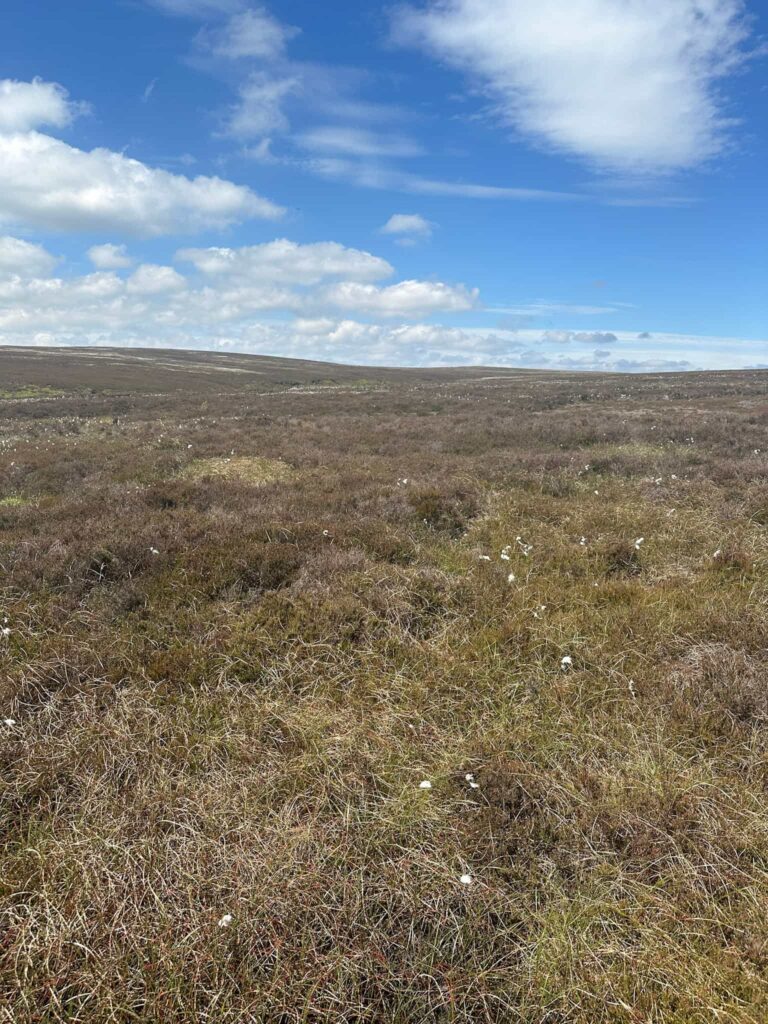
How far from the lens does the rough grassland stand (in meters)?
2.68

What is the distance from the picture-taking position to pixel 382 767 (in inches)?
159

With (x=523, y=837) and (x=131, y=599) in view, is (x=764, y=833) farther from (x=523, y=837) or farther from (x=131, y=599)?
(x=131, y=599)

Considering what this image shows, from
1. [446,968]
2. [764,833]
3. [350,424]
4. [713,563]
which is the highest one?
[350,424]

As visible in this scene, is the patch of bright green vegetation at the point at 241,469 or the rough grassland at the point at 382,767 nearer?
the rough grassland at the point at 382,767

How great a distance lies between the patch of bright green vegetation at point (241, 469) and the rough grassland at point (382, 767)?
331 cm

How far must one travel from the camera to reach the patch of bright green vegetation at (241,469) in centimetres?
1300

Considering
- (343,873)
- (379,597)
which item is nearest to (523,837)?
(343,873)

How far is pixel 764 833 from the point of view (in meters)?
3.38

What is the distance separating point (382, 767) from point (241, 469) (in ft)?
36.3

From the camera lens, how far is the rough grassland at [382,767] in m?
2.68

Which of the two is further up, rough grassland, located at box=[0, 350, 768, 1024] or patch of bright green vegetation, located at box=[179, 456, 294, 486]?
patch of bright green vegetation, located at box=[179, 456, 294, 486]

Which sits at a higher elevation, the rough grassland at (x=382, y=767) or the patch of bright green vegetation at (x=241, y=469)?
the patch of bright green vegetation at (x=241, y=469)

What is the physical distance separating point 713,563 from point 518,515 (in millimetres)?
3291

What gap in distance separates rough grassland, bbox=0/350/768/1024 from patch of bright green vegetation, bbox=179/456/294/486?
10.8 feet
